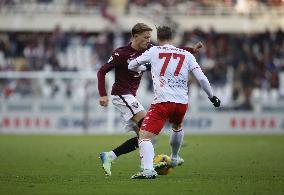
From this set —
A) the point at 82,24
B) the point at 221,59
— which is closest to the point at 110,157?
the point at 221,59

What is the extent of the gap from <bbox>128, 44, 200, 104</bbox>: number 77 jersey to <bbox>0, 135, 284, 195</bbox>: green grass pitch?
1.20m

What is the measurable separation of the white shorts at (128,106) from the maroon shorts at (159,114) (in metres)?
1.19

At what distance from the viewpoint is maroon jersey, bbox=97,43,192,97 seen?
1363 cm

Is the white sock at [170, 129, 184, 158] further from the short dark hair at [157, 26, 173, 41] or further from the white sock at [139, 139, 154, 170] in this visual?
the short dark hair at [157, 26, 173, 41]

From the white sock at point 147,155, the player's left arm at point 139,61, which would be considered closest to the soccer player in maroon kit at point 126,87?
the player's left arm at point 139,61

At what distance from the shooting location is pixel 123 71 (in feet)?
45.4

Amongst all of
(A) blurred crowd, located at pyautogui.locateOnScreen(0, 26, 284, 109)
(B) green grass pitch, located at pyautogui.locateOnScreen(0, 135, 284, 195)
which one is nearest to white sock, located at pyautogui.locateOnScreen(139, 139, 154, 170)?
(B) green grass pitch, located at pyautogui.locateOnScreen(0, 135, 284, 195)

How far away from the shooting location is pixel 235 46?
36125mm

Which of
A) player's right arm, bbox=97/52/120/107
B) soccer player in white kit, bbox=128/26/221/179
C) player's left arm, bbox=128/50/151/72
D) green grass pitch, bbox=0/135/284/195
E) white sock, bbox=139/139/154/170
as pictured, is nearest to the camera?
green grass pitch, bbox=0/135/284/195

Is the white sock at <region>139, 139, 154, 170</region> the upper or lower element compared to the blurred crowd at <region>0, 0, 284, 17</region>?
lower

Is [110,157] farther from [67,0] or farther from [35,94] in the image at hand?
[67,0]

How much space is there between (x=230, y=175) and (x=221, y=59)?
71.2ft

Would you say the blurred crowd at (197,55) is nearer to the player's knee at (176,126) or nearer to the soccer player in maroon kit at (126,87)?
the soccer player in maroon kit at (126,87)

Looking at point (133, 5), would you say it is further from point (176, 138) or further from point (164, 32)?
point (164, 32)
